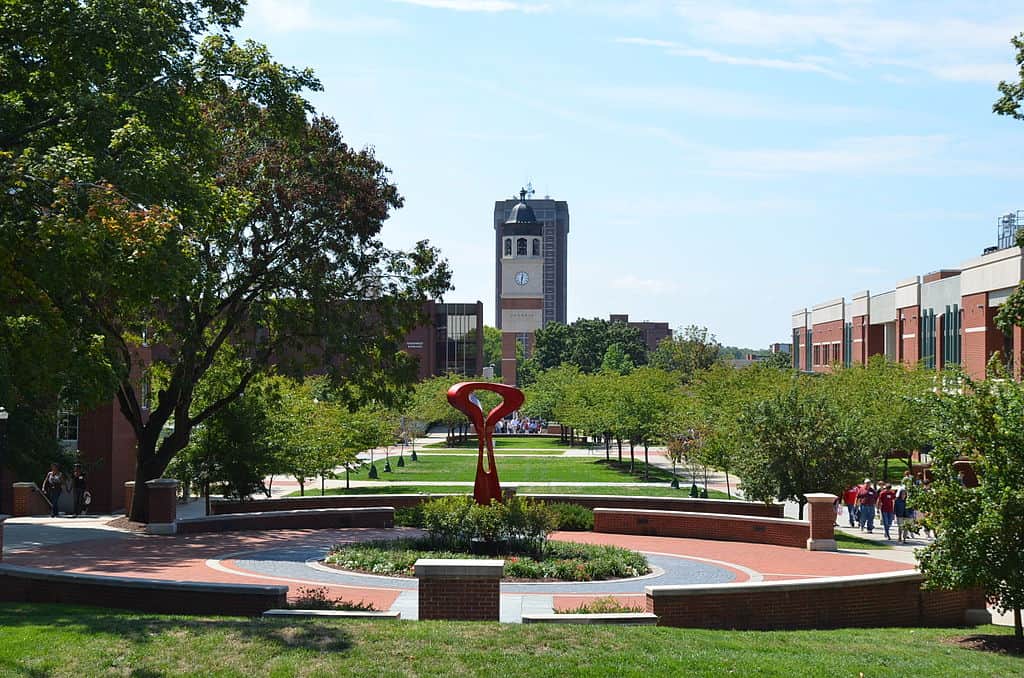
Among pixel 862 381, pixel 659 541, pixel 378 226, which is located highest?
pixel 378 226

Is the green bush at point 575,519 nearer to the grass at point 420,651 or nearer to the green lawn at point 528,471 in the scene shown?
the grass at point 420,651

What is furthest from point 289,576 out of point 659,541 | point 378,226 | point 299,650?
point 378,226

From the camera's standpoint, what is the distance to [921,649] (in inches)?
531

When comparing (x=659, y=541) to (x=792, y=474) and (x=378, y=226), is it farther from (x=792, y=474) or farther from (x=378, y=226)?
(x=378, y=226)

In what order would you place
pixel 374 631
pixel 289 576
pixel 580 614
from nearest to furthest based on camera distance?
pixel 374 631, pixel 580 614, pixel 289 576

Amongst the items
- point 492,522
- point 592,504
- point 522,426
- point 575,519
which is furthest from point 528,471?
point 522,426

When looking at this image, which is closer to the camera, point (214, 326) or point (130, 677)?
point (130, 677)

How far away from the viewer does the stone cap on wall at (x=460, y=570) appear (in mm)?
14188

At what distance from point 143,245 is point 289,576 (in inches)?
324

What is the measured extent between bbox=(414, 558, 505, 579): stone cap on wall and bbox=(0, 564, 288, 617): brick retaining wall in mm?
1975

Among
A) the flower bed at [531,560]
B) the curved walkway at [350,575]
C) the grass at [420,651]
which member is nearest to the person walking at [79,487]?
the curved walkway at [350,575]

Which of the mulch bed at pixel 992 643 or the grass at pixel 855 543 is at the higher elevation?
the mulch bed at pixel 992 643

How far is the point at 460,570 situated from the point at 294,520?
16.7m

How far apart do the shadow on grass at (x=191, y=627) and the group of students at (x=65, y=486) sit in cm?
2007
